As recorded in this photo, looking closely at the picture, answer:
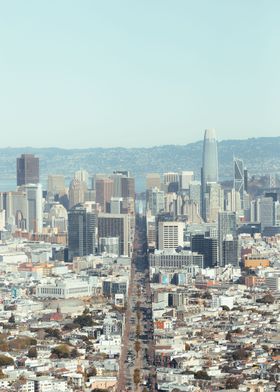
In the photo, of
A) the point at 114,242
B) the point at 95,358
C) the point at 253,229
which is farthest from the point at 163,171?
the point at 95,358

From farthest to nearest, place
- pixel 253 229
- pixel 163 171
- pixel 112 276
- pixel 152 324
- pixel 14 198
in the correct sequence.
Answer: pixel 163 171
pixel 14 198
pixel 253 229
pixel 112 276
pixel 152 324

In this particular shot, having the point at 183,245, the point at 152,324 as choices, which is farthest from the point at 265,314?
the point at 183,245

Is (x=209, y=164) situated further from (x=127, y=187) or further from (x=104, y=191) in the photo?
(x=104, y=191)

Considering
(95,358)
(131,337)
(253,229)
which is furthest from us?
(253,229)

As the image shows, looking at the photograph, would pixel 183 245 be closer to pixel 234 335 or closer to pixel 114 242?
pixel 114 242

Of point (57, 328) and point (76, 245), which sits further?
point (76, 245)

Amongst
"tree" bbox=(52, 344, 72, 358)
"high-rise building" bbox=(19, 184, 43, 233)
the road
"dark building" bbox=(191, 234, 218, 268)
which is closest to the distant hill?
"high-rise building" bbox=(19, 184, 43, 233)

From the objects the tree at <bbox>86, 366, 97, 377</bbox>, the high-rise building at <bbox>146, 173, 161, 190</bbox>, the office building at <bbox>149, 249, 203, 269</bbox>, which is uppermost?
the high-rise building at <bbox>146, 173, 161, 190</bbox>

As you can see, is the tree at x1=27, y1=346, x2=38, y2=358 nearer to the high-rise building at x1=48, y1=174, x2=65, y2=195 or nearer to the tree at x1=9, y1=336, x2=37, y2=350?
the tree at x1=9, y1=336, x2=37, y2=350
